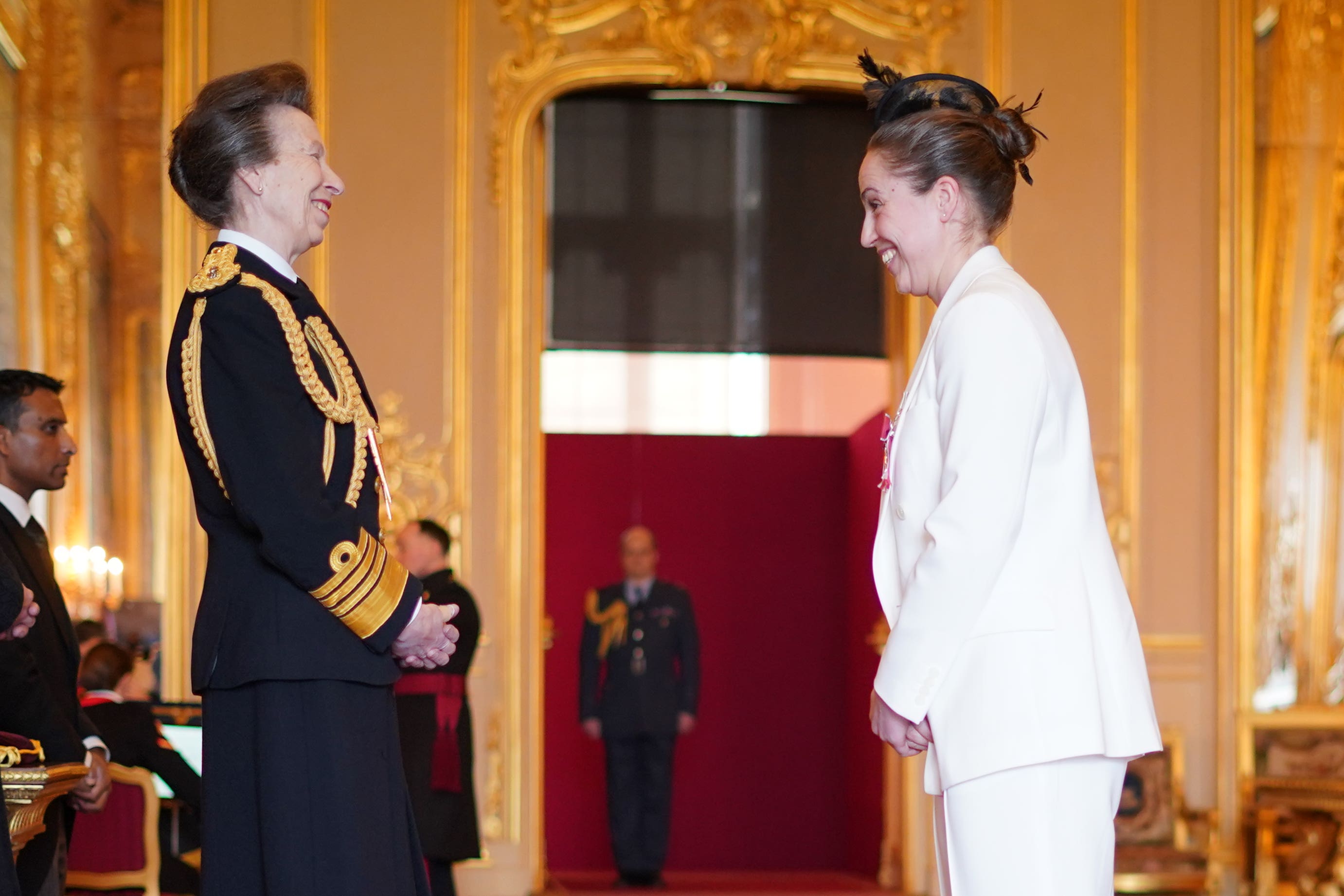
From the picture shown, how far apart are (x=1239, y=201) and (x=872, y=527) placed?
2429 mm

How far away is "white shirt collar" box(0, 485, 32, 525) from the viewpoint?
356cm

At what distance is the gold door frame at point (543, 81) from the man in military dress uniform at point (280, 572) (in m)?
4.11

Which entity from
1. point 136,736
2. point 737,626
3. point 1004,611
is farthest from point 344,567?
point 737,626

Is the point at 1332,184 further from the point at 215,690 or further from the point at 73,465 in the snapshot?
the point at 215,690

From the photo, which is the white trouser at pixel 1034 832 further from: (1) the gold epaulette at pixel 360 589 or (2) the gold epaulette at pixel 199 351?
(2) the gold epaulette at pixel 199 351

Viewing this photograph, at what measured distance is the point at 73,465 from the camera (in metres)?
6.13

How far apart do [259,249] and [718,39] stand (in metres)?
4.68

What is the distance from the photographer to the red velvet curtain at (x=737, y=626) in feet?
28.1

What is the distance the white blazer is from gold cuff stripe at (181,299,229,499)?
39.4 inches

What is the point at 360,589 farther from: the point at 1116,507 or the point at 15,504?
the point at 1116,507

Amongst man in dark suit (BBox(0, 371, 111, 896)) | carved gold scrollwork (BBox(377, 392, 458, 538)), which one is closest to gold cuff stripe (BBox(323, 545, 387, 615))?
man in dark suit (BBox(0, 371, 111, 896))

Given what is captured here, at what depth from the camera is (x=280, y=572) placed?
87.7 inches

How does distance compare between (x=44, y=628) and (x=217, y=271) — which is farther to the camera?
(x=44, y=628)

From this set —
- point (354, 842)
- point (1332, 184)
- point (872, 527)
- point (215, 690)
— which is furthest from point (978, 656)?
point (872, 527)
